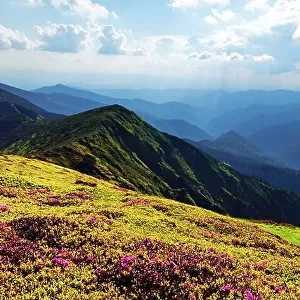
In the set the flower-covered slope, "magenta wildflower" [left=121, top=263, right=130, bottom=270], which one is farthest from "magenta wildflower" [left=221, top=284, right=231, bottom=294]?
"magenta wildflower" [left=121, top=263, right=130, bottom=270]

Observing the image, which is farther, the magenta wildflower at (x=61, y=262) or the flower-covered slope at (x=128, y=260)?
the magenta wildflower at (x=61, y=262)

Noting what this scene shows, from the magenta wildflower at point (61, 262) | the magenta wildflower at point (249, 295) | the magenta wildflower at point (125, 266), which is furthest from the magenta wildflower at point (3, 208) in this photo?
the magenta wildflower at point (249, 295)

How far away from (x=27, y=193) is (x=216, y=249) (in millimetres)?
28589

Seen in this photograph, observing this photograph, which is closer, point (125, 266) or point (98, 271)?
point (98, 271)

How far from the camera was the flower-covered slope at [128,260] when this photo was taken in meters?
20.6

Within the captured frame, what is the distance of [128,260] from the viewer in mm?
24094

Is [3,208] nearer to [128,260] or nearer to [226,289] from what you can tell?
[128,260]

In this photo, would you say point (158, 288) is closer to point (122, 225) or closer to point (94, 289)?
point (94, 289)

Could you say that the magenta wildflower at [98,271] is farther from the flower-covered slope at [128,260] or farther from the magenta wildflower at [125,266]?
the magenta wildflower at [125,266]

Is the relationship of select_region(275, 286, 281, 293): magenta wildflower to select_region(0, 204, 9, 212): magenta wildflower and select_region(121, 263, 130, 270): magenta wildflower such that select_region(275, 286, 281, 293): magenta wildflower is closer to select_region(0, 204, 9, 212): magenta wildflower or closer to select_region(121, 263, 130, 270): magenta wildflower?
select_region(121, 263, 130, 270): magenta wildflower

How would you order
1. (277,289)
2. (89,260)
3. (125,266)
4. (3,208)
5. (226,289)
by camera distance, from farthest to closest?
(3,208) < (89,260) < (125,266) < (277,289) < (226,289)

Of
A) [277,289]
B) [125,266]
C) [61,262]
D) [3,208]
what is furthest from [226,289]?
[3,208]

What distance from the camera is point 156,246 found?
2775 centimetres

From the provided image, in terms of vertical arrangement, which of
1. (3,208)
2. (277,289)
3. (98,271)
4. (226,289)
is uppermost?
(226,289)
